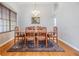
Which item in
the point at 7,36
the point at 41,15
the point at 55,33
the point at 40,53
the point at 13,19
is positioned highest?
the point at 41,15

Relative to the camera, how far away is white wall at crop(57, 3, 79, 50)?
4223 mm

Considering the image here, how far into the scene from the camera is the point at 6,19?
484cm

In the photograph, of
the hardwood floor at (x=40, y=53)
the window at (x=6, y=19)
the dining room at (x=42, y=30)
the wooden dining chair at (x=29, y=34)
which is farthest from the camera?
the window at (x=6, y=19)

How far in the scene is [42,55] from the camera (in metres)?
3.93

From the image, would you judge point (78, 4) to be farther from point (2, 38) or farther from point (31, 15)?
point (2, 38)

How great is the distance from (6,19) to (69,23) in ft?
7.46

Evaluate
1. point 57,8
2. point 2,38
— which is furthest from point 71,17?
point 2,38

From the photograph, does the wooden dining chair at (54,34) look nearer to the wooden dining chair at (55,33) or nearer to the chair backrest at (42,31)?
the wooden dining chair at (55,33)

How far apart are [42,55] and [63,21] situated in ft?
4.41

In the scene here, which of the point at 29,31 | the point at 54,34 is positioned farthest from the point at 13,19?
the point at 54,34

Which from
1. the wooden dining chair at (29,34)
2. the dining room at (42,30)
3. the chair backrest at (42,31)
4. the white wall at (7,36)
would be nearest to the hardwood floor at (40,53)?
the dining room at (42,30)

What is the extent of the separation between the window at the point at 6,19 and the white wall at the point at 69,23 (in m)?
1.58

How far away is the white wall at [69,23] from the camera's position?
4223 mm

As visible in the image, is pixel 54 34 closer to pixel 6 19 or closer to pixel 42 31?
pixel 42 31
